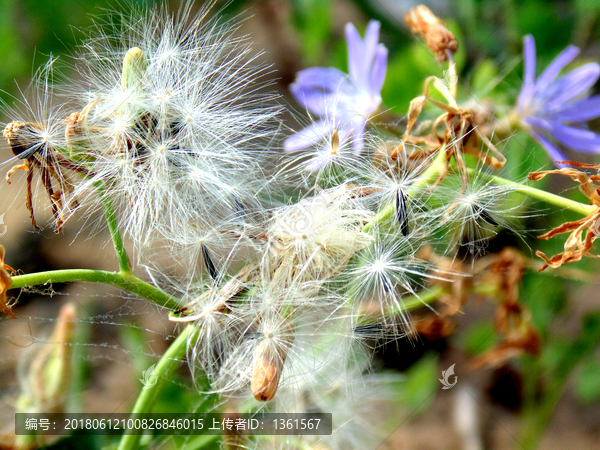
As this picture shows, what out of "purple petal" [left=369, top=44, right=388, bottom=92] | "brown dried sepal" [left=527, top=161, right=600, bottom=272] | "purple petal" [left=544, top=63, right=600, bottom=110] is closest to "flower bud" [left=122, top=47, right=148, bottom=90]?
"purple petal" [left=369, top=44, right=388, bottom=92]

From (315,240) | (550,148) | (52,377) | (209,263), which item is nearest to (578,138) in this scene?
(550,148)

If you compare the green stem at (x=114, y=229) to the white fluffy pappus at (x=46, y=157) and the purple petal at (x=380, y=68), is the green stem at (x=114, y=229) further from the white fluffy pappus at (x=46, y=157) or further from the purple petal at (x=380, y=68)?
the purple petal at (x=380, y=68)

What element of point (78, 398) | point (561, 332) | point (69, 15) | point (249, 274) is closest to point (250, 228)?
point (249, 274)

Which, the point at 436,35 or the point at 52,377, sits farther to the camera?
the point at 52,377

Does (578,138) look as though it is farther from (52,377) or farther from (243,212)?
(52,377)

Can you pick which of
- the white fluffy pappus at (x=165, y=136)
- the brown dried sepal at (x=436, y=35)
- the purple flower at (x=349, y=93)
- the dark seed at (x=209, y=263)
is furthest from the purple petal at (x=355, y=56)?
the dark seed at (x=209, y=263)
